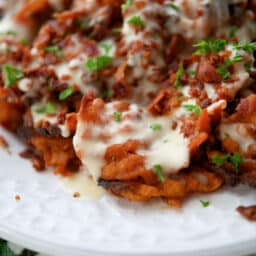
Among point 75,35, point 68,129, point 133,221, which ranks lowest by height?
point 133,221

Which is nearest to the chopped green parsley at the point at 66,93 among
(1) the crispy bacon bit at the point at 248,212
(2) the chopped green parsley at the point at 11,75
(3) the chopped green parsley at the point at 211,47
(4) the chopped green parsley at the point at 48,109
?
(4) the chopped green parsley at the point at 48,109

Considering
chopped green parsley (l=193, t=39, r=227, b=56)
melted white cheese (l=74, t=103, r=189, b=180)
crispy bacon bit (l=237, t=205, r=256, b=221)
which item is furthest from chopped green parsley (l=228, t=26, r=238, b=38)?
crispy bacon bit (l=237, t=205, r=256, b=221)

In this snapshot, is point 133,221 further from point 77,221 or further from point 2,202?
point 2,202

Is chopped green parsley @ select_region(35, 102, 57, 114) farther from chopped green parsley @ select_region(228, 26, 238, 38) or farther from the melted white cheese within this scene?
chopped green parsley @ select_region(228, 26, 238, 38)

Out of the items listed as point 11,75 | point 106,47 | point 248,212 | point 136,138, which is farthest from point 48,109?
point 248,212

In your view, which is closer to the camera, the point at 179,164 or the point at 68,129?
the point at 179,164

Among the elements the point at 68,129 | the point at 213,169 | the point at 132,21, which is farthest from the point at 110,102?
the point at 213,169

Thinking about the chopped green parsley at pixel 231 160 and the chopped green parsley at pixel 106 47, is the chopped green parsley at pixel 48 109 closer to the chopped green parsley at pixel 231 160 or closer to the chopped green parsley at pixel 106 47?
the chopped green parsley at pixel 106 47

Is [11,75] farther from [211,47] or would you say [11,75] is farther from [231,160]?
[231,160]
